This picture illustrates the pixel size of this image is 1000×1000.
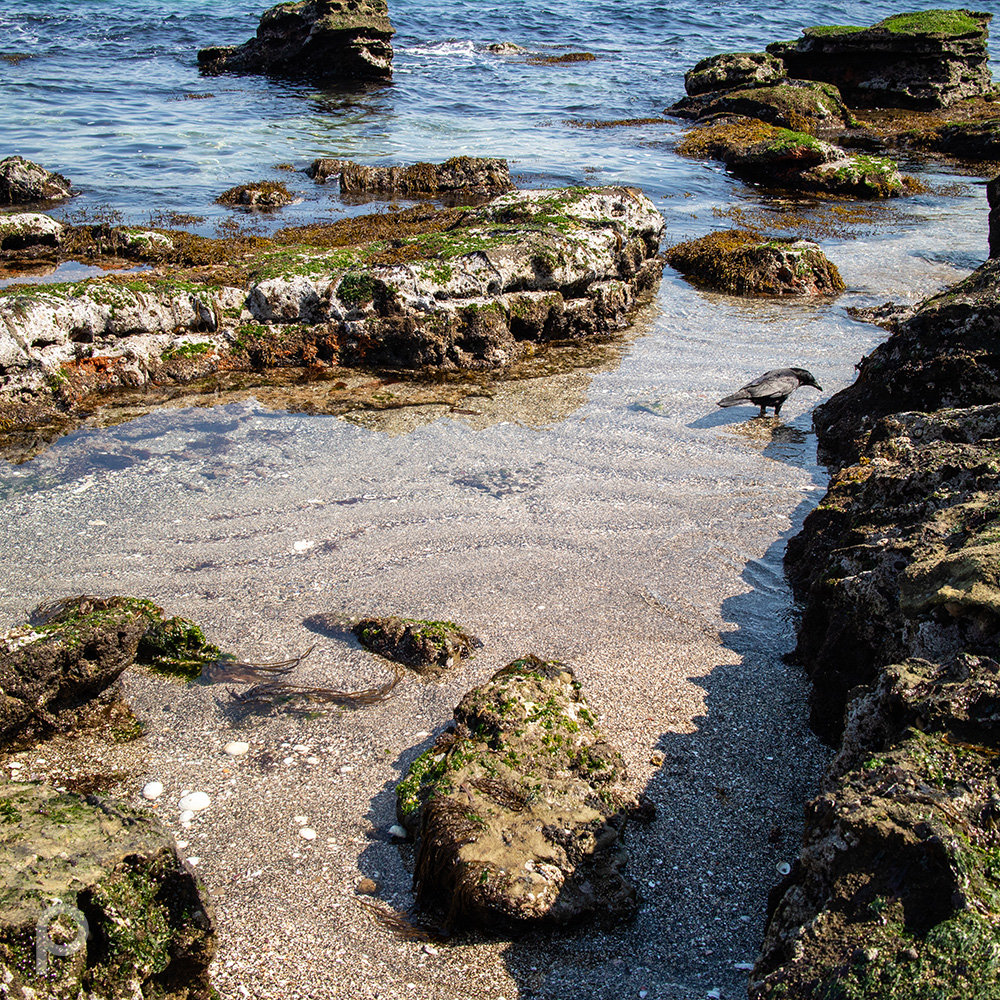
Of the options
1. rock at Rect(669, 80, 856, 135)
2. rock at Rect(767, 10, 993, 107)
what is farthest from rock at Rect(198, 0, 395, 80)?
rock at Rect(767, 10, 993, 107)

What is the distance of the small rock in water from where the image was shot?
3727mm

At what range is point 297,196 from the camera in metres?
15.4

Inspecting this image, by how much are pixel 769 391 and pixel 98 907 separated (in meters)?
7.12

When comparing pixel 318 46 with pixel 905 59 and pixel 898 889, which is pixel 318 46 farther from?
pixel 898 889

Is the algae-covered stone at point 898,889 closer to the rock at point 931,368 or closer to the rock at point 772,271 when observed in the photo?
the rock at point 931,368

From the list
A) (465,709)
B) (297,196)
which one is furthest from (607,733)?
(297,196)

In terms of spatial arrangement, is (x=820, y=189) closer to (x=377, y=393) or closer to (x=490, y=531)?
(x=377, y=393)

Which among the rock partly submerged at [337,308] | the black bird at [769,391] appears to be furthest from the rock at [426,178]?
the black bird at [769,391]

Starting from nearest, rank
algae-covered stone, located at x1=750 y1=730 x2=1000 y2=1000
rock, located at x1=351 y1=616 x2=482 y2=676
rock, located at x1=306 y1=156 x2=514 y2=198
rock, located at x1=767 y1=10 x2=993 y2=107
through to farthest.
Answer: algae-covered stone, located at x1=750 y1=730 x2=1000 y2=1000 < rock, located at x1=351 y1=616 x2=482 y2=676 < rock, located at x1=306 y1=156 x2=514 y2=198 < rock, located at x1=767 y1=10 x2=993 y2=107

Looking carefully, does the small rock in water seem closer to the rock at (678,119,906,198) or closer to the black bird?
the black bird

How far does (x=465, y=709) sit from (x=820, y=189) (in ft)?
55.5

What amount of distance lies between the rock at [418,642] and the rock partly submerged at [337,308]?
4.78 meters

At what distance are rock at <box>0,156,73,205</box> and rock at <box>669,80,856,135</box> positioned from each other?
60.6 ft
